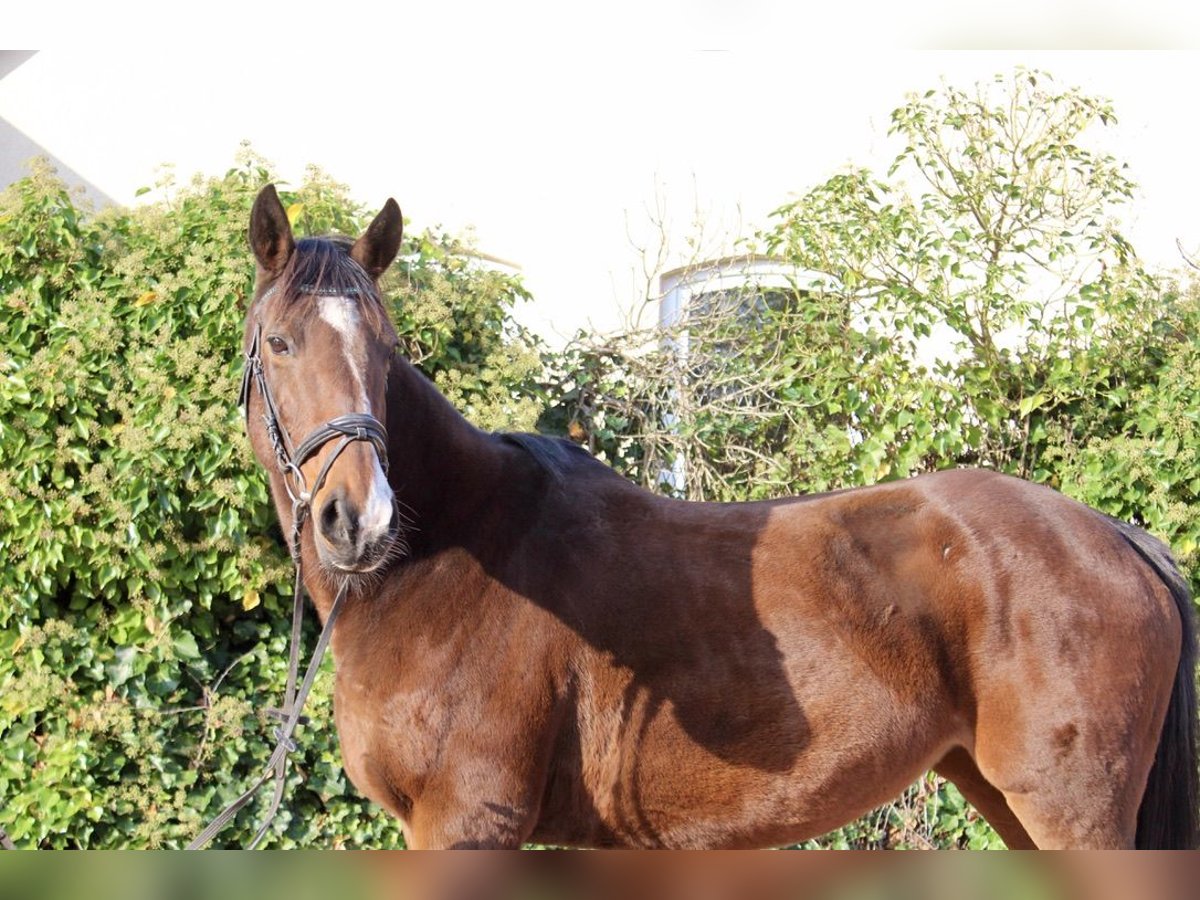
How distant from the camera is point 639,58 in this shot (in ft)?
24.8

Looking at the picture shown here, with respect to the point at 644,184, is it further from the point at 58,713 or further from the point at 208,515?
the point at 58,713

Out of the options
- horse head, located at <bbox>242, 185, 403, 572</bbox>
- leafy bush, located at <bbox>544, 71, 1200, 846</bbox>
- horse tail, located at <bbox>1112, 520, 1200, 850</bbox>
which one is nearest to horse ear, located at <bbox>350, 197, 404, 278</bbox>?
horse head, located at <bbox>242, 185, 403, 572</bbox>

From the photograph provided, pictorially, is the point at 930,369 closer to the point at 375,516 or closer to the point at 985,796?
the point at 985,796

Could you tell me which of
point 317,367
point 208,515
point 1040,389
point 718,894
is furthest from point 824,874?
point 1040,389

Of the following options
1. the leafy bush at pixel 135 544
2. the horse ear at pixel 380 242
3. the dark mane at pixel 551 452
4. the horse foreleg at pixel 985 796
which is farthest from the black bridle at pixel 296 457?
the horse foreleg at pixel 985 796

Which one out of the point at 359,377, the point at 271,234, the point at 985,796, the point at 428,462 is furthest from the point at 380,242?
the point at 985,796

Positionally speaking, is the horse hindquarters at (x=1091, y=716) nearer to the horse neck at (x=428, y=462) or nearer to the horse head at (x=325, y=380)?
the horse neck at (x=428, y=462)

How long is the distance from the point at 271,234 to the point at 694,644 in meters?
1.64

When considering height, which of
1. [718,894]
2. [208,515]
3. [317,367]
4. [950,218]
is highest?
[950,218]

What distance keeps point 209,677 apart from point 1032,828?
3.31m

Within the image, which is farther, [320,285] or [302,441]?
[320,285]

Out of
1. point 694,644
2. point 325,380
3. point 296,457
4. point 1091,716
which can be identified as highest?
point 325,380

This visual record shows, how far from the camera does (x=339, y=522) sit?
257 cm

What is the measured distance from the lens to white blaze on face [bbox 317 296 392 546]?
2.54 metres
